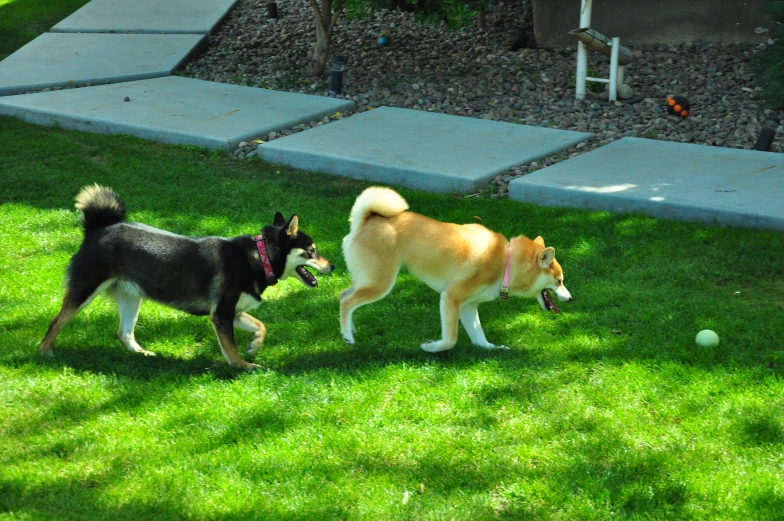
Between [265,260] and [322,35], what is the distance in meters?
7.09

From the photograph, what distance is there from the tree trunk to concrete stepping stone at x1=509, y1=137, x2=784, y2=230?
4.71 meters

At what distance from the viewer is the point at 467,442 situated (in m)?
4.65

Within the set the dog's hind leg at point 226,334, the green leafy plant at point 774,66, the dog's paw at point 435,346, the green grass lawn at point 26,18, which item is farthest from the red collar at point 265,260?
the green grass lawn at point 26,18

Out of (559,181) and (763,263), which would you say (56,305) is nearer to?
(559,181)

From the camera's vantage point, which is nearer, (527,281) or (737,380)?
(737,380)

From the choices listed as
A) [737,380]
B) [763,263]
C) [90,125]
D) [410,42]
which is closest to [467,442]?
[737,380]

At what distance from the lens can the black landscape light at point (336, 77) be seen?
36.8ft

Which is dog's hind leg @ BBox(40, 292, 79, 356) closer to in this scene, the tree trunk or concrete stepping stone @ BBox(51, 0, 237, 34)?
the tree trunk

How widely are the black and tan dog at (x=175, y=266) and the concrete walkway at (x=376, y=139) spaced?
2.96 meters

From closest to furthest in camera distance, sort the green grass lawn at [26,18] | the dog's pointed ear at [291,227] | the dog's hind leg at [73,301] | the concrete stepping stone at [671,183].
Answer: the dog's hind leg at [73,301], the dog's pointed ear at [291,227], the concrete stepping stone at [671,183], the green grass lawn at [26,18]

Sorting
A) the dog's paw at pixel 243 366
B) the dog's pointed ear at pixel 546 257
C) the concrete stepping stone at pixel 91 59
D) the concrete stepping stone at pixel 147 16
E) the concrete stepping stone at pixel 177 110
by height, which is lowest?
the dog's paw at pixel 243 366

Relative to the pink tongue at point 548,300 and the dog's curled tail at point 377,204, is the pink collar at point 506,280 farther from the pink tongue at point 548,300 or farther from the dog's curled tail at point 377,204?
the dog's curled tail at point 377,204

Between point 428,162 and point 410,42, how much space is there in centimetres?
544

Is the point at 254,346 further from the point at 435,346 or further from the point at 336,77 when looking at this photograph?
the point at 336,77
